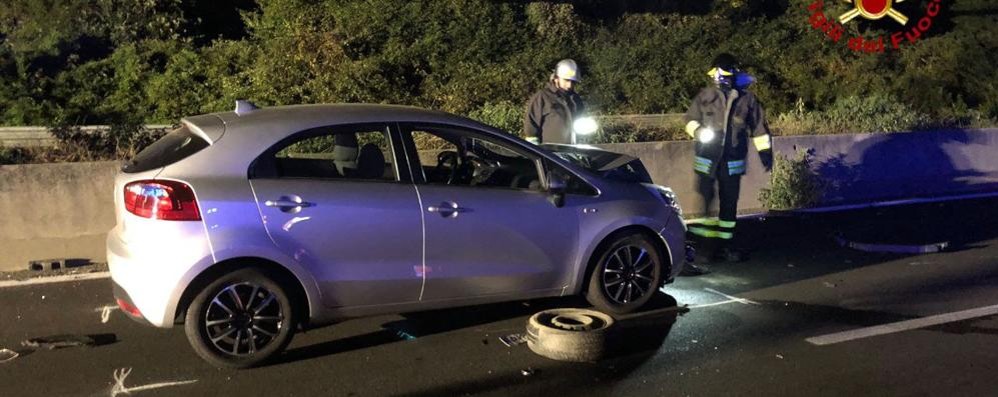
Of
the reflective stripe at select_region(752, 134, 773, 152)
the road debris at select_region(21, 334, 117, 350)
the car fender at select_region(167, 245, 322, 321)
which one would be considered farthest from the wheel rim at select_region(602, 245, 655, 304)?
the road debris at select_region(21, 334, 117, 350)

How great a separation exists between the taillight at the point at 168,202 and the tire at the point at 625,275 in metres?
2.66

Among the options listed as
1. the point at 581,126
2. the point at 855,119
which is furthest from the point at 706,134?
the point at 855,119

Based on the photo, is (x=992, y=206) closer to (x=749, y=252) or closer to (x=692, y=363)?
(x=749, y=252)

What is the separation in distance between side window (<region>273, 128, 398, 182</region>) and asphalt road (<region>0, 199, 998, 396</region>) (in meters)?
1.09

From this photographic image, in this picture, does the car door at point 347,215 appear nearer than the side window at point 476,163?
Yes

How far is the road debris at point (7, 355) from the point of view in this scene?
5570 millimetres

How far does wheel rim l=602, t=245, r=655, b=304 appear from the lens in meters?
6.39

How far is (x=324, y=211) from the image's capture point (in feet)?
17.5

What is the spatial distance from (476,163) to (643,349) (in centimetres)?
167

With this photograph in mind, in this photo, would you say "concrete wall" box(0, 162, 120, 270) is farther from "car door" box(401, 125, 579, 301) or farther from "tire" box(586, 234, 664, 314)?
"tire" box(586, 234, 664, 314)

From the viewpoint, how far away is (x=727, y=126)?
8352mm

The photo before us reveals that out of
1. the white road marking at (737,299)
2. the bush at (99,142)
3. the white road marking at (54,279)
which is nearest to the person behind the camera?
the white road marking at (737,299)

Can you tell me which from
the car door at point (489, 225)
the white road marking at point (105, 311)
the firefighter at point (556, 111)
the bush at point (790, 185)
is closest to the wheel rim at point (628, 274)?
the car door at point (489, 225)

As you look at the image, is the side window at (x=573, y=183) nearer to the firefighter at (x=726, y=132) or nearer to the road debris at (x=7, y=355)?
the firefighter at (x=726, y=132)
